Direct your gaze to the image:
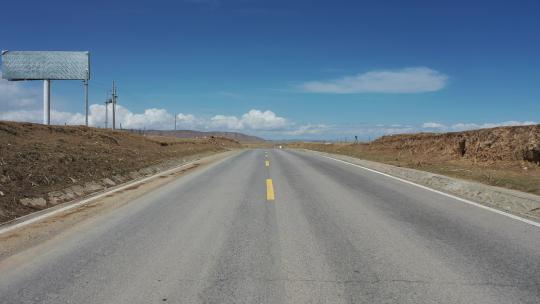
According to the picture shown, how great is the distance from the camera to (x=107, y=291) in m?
4.53

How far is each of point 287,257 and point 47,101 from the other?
49636 mm

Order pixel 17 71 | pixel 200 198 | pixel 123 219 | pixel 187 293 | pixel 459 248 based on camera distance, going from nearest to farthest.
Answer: pixel 187 293 → pixel 459 248 → pixel 123 219 → pixel 200 198 → pixel 17 71

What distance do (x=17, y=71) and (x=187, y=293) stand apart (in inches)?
2023

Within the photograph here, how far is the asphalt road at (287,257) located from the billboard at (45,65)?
149 feet

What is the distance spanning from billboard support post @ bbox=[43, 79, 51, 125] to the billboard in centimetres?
82

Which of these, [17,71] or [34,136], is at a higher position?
[17,71]

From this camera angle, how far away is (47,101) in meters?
48.7

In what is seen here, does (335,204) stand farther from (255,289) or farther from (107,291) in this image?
(107,291)

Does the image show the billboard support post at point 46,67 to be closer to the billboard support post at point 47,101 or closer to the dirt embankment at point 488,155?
the billboard support post at point 47,101

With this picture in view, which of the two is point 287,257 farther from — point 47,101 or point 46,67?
point 46,67

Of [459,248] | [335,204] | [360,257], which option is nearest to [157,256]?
[360,257]

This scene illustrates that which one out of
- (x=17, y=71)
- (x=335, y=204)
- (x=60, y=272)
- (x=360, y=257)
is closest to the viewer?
(x=60, y=272)

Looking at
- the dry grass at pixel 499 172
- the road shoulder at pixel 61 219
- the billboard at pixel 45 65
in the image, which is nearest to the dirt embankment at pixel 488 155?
the dry grass at pixel 499 172

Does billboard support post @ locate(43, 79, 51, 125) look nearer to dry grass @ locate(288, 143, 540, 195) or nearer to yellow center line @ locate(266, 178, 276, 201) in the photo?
dry grass @ locate(288, 143, 540, 195)
